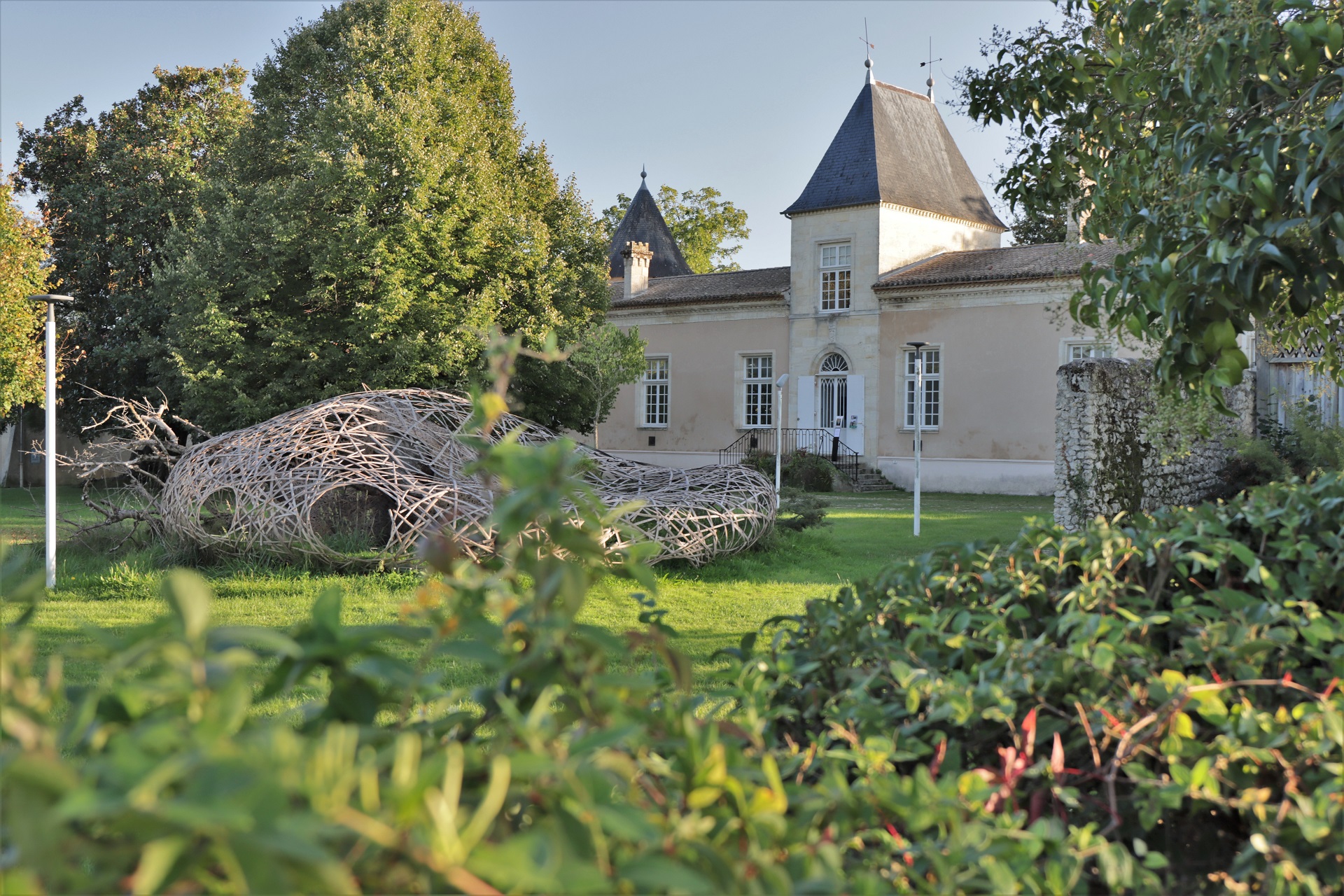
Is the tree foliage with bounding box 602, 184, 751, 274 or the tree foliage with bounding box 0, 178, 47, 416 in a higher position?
the tree foliage with bounding box 602, 184, 751, 274

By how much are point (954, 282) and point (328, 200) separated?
591 inches

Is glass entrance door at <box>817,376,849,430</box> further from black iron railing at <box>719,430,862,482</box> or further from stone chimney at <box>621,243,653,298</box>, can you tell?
stone chimney at <box>621,243,653,298</box>

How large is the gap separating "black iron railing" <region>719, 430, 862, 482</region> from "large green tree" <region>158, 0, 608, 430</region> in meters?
8.98

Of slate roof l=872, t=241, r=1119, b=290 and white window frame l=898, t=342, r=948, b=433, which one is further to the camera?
white window frame l=898, t=342, r=948, b=433

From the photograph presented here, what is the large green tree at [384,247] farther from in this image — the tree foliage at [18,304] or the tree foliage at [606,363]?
the tree foliage at [18,304]

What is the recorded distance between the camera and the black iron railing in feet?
88.4

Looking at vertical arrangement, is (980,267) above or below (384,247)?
above

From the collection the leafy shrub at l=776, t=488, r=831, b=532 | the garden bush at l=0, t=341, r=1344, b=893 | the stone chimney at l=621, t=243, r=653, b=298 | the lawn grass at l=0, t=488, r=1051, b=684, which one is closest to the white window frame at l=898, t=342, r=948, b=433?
the stone chimney at l=621, t=243, r=653, b=298

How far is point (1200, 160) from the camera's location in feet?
11.3

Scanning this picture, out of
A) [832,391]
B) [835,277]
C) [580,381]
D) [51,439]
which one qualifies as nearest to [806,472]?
[832,391]

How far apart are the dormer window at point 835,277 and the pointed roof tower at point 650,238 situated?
8.78 metres

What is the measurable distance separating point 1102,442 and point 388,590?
7925mm

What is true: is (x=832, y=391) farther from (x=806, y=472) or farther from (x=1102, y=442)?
(x=1102, y=442)

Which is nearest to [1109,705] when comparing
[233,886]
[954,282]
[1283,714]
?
[1283,714]
